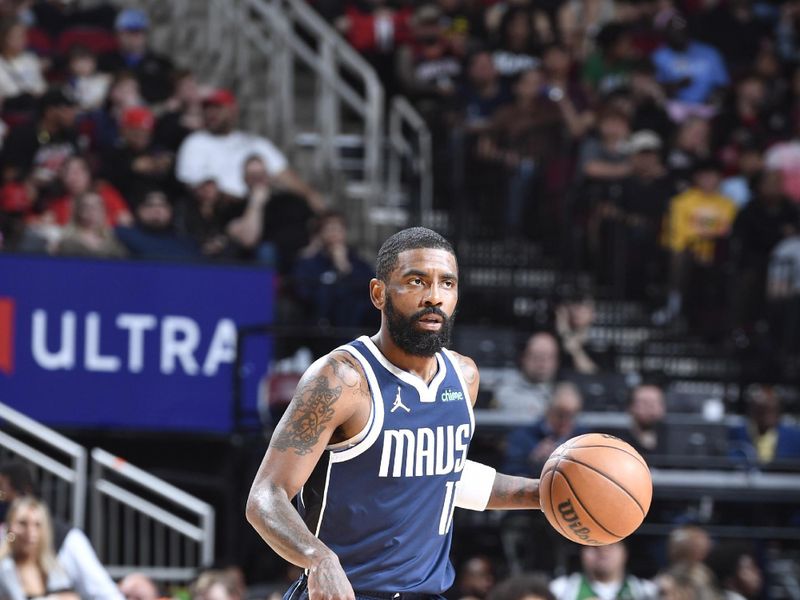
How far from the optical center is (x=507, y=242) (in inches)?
525

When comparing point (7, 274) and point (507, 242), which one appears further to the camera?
point (507, 242)

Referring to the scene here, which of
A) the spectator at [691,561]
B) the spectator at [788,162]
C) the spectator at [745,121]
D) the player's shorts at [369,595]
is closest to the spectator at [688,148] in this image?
the spectator at [745,121]

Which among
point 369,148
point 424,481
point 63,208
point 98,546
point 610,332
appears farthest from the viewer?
point 369,148

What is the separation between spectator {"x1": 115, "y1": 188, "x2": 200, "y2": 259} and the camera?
473 inches

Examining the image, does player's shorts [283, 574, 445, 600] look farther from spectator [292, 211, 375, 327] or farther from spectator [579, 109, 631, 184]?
spectator [579, 109, 631, 184]

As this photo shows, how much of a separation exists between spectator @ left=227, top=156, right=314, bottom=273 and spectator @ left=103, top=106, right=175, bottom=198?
0.65m

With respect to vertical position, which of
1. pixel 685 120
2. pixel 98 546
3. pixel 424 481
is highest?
pixel 685 120

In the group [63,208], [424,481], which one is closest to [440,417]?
[424,481]

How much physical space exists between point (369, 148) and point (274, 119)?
0.95m

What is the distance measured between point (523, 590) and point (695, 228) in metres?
6.89

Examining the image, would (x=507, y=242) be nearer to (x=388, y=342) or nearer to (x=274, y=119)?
(x=274, y=119)

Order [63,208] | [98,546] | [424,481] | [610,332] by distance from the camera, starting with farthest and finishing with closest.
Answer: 1. [610,332]
2. [63,208]
3. [98,546]
4. [424,481]

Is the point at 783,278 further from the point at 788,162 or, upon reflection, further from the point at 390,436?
the point at 390,436

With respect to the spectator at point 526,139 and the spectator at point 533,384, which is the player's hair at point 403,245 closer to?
the spectator at point 533,384
